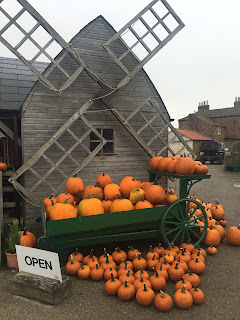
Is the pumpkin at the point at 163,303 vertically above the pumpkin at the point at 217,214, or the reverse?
the pumpkin at the point at 217,214

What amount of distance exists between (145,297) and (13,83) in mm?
7841

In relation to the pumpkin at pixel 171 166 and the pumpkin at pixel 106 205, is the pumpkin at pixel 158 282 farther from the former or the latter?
the pumpkin at pixel 171 166

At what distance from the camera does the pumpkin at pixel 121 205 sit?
519 cm

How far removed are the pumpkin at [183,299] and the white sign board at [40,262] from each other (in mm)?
1738

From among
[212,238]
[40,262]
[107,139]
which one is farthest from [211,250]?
[107,139]

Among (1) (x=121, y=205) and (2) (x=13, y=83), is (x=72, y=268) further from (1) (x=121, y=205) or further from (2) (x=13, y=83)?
(2) (x=13, y=83)

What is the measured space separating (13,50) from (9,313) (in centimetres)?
564

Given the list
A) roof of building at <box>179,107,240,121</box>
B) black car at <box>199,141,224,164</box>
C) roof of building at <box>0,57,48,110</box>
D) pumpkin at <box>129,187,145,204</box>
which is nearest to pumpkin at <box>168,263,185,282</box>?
pumpkin at <box>129,187,145,204</box>

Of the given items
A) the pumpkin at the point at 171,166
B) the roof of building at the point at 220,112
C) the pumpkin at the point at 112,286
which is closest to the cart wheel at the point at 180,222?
the pumpkin at the point at 171,166

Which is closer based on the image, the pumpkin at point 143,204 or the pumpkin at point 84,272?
the pumpkin at point 84,272

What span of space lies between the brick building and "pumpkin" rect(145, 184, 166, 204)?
38.0 metres

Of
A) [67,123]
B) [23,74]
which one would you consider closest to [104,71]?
[67,123]

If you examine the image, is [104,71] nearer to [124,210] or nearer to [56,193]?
[56,193]

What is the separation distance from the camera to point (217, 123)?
4388 centimetres
